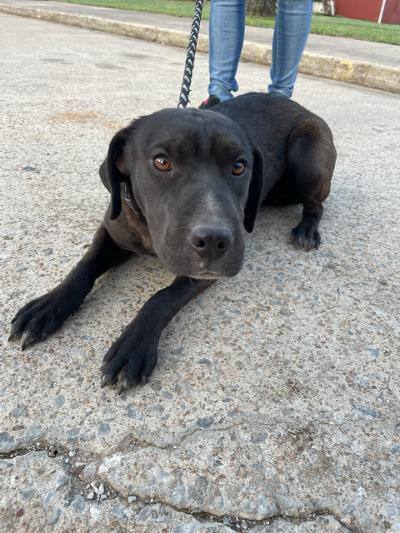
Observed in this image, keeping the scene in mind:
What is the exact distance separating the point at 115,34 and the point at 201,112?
404 inches

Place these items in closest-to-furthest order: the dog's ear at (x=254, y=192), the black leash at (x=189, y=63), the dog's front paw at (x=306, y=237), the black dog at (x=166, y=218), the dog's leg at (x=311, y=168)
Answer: the black dog at (x=166, y=218)
the dog's ear at (x=254, y=192)
the dog's front paw at (x=306, y=237)
the dog's leg at (x=311, y=168)
the black leash at (x=189, y=63)

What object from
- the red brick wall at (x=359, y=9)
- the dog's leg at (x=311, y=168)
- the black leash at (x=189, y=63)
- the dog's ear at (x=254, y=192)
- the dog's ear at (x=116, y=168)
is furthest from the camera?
the red brick wall at (x=359, y=9)

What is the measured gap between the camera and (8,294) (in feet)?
6.82

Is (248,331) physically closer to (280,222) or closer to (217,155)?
(217,155)

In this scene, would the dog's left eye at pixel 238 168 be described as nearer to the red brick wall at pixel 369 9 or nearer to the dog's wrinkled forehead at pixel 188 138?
the dog's wrinkled forehead at pixel 188 138

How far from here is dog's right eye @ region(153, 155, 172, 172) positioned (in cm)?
207

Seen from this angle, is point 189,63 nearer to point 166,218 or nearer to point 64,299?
point 166,218

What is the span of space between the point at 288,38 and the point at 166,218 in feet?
9.24

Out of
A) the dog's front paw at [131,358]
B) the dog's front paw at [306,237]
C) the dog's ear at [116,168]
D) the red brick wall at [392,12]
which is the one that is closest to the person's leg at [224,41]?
the dog's front paw at [306,237]

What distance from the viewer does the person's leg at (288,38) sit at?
150 inches

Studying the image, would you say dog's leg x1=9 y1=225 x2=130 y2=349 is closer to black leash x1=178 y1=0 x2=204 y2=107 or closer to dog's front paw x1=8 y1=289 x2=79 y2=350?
dog's front paw x1=8 y1=289 x2=79 y2=350

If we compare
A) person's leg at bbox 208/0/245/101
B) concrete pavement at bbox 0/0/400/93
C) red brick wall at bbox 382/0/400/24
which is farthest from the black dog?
red brick wall at bbox 382/0/400/24

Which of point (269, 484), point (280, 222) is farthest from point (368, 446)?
point (280, 222)

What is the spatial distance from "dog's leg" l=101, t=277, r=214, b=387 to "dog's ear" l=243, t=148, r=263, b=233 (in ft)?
2.07
